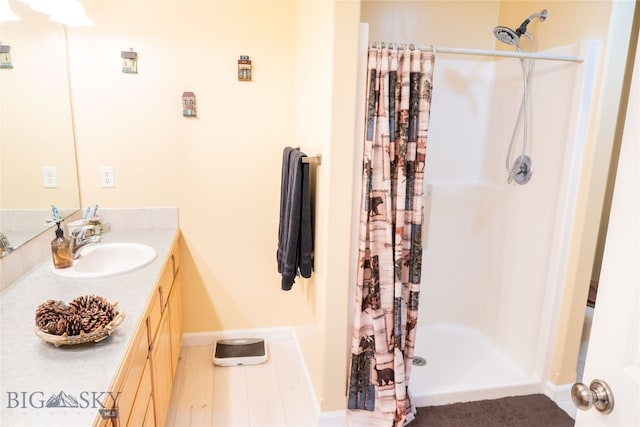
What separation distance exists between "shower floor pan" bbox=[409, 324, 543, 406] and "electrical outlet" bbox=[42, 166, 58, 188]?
215 cm

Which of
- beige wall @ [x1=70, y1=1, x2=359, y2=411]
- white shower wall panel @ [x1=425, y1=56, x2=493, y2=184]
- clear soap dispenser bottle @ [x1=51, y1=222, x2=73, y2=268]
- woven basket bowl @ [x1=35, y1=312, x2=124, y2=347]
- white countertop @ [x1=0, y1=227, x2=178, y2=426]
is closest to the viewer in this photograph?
white countertop @ [x1=0, y1=227, x2=178, y2=426]

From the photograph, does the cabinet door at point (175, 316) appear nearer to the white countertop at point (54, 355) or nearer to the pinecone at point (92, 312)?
the white countertop at point (54, 355)

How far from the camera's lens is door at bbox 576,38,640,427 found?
2.68 feet

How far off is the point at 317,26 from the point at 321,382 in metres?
1.72

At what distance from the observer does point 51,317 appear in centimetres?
121

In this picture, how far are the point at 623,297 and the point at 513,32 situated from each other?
6.01 feet

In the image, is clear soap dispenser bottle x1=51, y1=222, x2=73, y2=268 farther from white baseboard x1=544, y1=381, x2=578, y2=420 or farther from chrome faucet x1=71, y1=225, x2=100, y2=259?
white baseboard x1=544, y1=381, x2=578, y2=420

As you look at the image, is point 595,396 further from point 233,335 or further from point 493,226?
point 233,335

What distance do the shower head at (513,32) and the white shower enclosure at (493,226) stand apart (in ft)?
0.64

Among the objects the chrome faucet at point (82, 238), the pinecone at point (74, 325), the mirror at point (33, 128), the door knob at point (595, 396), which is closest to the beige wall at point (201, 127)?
the mirror at point (33, 128)

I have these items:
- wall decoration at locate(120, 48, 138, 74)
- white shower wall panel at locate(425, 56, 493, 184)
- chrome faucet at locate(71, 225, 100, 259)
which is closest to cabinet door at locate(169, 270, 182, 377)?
chrome faucet at locate(71, 225, 100, 259)

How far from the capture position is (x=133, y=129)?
252 centimetres

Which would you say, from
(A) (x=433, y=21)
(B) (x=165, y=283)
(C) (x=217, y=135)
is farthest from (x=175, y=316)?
(A) (x=433, y=21)

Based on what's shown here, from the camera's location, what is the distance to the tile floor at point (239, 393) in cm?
221
